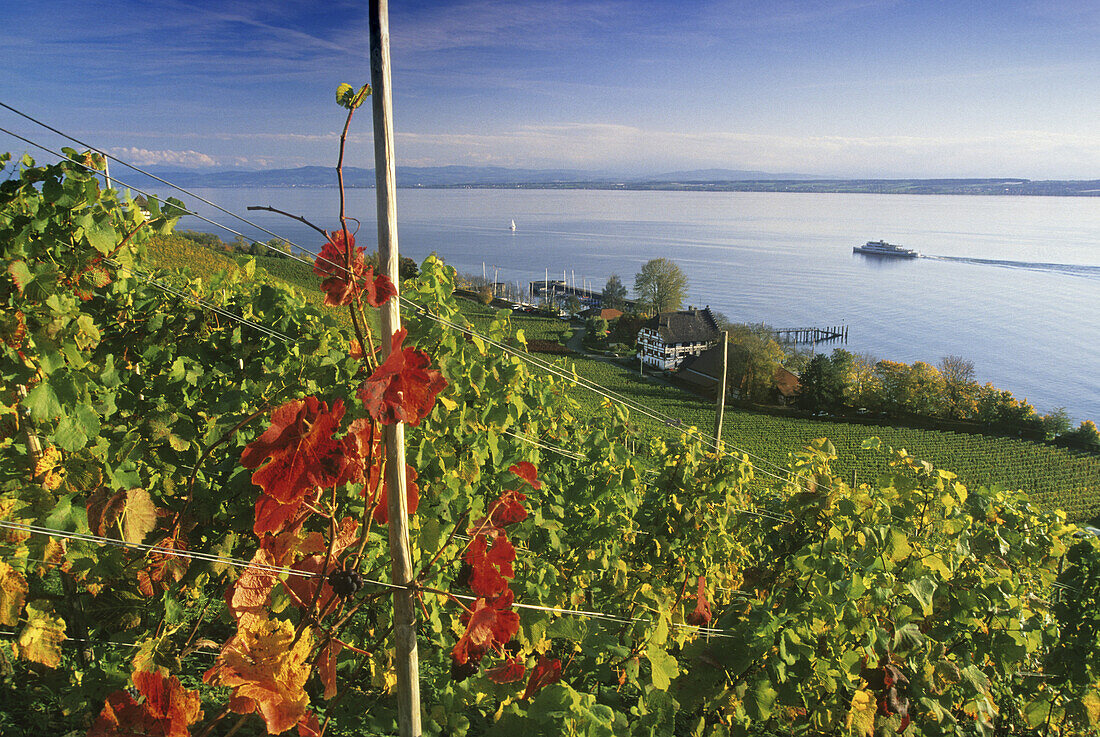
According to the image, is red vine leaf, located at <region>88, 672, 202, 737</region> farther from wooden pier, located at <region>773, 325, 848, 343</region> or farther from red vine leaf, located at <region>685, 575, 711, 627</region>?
wooden pier, located at <region>773, 325, 848, 343</region>

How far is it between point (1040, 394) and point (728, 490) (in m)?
58.1

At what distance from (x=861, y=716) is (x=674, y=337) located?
4853cm

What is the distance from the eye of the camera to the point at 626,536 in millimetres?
4547

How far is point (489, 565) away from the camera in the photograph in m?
1.43

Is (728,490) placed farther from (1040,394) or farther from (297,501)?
(1040,394)

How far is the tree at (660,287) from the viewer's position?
65688 mm

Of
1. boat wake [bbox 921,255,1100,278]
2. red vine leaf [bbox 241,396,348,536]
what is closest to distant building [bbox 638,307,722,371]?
red vine leaf [bbox 241,396,348,536]

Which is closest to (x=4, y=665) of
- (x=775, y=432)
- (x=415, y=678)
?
(x=415, y=678)

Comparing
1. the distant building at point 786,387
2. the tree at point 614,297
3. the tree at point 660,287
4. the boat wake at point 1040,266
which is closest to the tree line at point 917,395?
the distant building at point 786,387

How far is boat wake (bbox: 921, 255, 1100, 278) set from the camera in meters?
109

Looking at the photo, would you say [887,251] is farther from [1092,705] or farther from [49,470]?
[49,470]

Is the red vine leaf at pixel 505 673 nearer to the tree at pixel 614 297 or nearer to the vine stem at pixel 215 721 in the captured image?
the vine stem at pixel 215 721

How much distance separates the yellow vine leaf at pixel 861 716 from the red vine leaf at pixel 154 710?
2.49m

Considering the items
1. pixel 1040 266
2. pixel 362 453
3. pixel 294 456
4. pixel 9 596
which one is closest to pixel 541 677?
pixel 362 453
